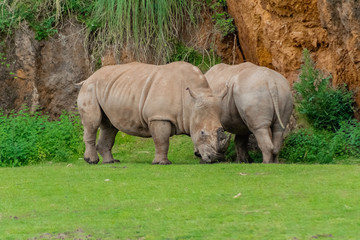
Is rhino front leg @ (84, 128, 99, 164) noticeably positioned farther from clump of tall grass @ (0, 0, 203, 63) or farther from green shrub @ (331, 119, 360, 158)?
clump of tall grass @ (0, 0, 203, 63)

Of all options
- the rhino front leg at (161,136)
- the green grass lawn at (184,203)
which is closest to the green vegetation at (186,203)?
the green grass lawn at (184,203)

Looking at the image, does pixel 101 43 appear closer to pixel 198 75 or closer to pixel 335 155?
pixel 198 75

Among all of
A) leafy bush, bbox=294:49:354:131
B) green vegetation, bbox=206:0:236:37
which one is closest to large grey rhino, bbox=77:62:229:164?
leafy bush, bbox=294:49:354:131

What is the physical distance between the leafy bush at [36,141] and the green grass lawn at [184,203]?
1667mm

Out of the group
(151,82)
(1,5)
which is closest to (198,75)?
(151,82)

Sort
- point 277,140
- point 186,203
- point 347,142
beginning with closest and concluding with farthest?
point 186,203 → point 277,140 → point 347,142

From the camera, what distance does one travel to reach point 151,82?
12156 mm

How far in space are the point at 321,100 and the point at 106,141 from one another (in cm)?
365

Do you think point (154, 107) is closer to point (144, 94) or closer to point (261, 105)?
point (144, 94)

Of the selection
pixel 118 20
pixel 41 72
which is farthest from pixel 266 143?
pixel 41 72

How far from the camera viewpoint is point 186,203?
26.9ft

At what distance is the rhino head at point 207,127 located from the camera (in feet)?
37.5

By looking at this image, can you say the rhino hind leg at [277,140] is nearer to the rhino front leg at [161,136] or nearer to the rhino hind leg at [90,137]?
the rhino front leg at [161,136]

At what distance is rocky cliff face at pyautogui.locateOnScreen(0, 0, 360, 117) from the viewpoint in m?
12.8
